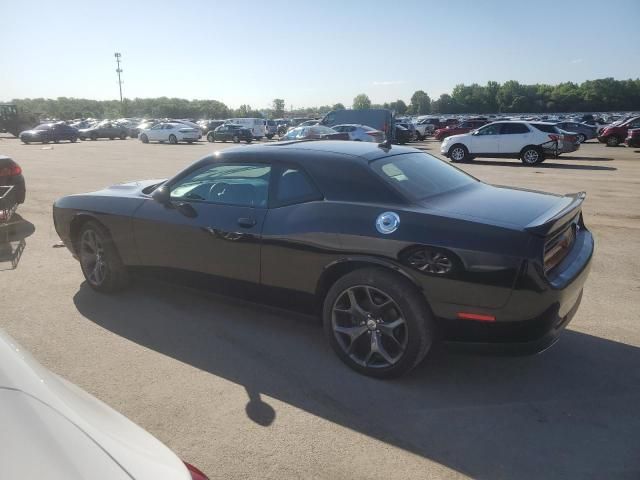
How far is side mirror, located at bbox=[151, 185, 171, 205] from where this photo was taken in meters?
4.24

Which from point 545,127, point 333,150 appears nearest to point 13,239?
point 333,150

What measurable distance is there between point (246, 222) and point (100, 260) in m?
1.90

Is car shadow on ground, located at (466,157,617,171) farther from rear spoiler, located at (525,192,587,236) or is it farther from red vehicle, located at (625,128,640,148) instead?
rear spoiler, located at (525,192,587,236)

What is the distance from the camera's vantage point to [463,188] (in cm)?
390

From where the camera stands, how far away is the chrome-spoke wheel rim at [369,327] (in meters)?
3.20

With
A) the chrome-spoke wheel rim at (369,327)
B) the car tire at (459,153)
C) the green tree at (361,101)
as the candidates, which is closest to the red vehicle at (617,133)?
the car tire at (459,153)

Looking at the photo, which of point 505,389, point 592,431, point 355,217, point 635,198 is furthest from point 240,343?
point 635,198

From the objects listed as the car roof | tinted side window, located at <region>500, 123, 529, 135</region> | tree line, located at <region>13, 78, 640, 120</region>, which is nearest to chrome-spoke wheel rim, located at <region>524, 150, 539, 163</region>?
tinted side window, located at <region>500, 123, 529, 135</region>

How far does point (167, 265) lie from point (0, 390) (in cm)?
295

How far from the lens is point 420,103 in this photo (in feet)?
546

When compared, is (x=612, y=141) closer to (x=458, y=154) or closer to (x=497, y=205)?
(x=458, y=154)

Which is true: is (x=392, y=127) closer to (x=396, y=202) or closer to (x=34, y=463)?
(x=396, y=202)

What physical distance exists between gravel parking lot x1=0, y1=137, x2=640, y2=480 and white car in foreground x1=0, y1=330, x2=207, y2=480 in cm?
113

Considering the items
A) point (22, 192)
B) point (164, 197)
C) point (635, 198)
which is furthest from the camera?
point (635, 198)
